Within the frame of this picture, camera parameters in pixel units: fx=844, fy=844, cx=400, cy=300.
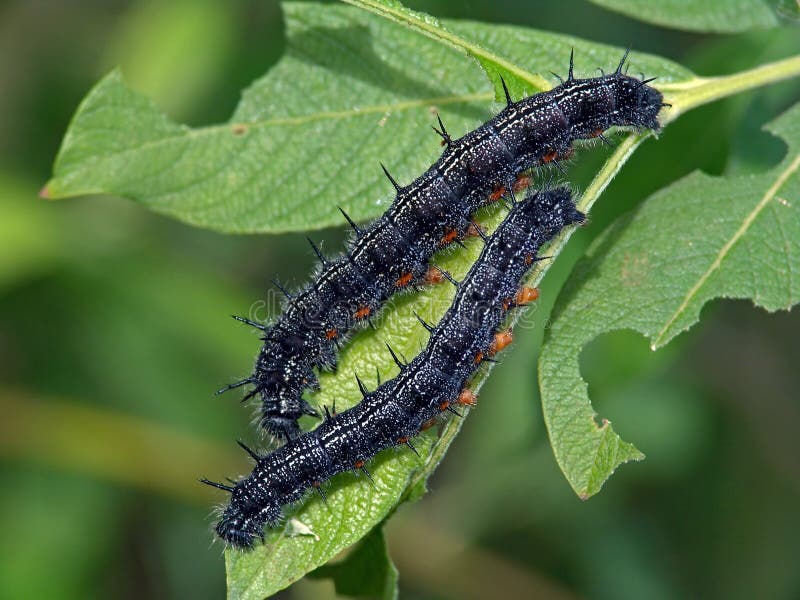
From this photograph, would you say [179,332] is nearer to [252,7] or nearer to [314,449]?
[314,449]

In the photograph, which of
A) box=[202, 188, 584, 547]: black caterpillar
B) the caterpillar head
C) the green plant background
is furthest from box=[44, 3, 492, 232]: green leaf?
the green plant background

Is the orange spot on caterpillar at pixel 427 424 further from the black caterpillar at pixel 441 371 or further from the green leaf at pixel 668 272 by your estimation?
the green leaf at pixel 668 272

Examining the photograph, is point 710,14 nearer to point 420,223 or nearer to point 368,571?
point 420,223

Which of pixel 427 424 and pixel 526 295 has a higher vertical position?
pixel 526 295

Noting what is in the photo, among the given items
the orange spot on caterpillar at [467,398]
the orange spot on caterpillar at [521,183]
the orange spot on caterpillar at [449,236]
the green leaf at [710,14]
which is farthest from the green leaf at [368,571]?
the green leaf at [710,14]

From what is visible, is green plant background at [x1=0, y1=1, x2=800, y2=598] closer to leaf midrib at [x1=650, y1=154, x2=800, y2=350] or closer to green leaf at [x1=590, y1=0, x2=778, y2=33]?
green leaf at [x1=590, y1=0, x2=778, y2=33]

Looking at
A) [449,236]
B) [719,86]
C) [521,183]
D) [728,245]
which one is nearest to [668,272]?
[728,245]
